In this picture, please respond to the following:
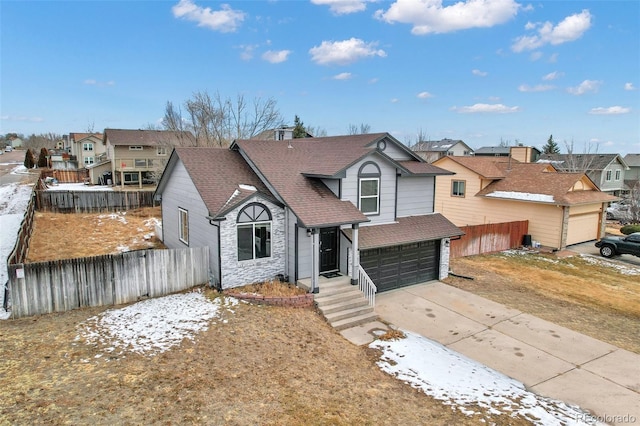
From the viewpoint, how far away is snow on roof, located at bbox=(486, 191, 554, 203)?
23.9m

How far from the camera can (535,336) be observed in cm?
1179

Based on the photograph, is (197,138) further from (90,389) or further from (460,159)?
(90,389)

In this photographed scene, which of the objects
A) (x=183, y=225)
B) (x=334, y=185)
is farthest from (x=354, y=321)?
(x=183, y=225)

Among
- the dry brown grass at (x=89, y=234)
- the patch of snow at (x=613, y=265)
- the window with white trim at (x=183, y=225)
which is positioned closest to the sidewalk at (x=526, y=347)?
the window with white trim at (x=183, y=225)

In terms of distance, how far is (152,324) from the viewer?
10.6m

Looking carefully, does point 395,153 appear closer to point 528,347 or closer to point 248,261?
point 248,261

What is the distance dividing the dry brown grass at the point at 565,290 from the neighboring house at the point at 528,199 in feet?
8.53

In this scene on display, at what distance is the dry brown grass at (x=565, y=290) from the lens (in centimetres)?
1288

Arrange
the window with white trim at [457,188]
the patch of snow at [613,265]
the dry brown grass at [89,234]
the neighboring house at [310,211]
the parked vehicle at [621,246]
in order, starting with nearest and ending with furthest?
the neighboring house at [310,211] < the dry brown grass at [89,234] < the patch of snow at [613,265] < the parked vehicle at [621,246] < the window with white trim at [457,188]

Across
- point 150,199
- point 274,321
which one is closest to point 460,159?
point 274,321

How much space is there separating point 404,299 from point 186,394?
9.12 m

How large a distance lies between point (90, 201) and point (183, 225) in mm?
18522

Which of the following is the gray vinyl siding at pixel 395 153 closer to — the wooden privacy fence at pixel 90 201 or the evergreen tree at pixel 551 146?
the wooden privacy fence at pixel 90 201

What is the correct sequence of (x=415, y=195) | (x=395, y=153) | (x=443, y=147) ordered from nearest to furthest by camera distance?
(x=415, y=195)
(x=395, y=153)
(x=443, y=147)
